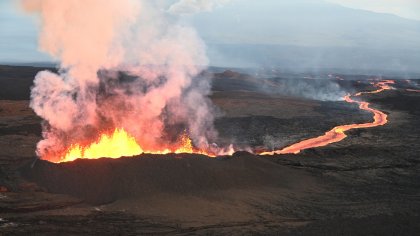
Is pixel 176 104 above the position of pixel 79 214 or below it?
above

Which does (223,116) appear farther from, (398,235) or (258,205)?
(398,235)

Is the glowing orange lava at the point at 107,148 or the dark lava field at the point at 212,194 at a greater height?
the glowing orange lava at the point at 107,148

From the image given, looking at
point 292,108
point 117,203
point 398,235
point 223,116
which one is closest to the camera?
point 398,235

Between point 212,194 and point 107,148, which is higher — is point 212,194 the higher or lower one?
the lower one

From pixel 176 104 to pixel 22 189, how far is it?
82.1ft

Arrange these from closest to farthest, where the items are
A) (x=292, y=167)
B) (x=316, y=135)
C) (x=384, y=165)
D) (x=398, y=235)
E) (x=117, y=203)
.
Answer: (x=398, y=235) → (x=117, y=203) → (x=292, y=167) → (x=384, y=165) → (x=316, y=135)

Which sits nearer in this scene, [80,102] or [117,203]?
[117,203]

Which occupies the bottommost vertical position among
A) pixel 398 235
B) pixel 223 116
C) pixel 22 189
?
pixel 398 235

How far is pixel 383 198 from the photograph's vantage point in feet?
68.2

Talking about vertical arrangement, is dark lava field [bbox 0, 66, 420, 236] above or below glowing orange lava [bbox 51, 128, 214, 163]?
below

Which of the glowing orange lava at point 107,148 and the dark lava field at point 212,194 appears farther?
the glowing orange lava at point 107,148

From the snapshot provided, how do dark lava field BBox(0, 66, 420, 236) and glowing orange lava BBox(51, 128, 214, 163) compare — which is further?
glowing orange lava BBox(51, 128, 214, 163)

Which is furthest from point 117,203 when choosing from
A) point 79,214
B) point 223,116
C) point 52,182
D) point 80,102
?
point 223,116

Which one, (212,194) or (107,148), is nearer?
(212,194)
